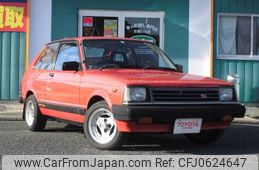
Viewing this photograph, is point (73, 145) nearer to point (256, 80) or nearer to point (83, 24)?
point (83, 24)

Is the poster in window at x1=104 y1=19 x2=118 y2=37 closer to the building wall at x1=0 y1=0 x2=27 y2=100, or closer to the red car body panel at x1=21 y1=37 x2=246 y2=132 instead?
the building wall at x1=0 y1=0 x2=27 y2=100

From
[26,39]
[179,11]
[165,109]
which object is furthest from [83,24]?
[165,109]

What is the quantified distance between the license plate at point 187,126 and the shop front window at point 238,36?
777 cm

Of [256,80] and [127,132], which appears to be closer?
[127,132]

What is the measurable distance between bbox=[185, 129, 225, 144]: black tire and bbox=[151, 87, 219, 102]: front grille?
2.84ft

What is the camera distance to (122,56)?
329 inches

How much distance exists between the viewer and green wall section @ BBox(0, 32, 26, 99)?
13844mm

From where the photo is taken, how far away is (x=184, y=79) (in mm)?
7422

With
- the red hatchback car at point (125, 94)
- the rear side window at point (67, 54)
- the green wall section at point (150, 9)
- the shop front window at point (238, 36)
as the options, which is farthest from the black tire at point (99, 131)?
the shop front window at point (238, 36)

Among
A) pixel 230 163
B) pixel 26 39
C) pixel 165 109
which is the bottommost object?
pixel 230 163

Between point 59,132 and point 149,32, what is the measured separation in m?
5.71

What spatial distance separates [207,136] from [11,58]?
283 inches

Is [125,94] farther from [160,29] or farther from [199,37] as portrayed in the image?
[199,37]

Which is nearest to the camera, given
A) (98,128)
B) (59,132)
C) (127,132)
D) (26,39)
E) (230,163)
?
(230,163)
